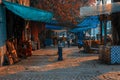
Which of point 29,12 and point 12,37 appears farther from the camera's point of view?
point 12,37

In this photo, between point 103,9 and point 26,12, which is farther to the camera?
point 26,12

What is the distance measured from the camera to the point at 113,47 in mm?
20469

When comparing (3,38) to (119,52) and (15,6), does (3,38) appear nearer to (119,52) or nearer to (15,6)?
(15,6)

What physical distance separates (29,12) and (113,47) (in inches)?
216

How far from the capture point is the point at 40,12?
2362 cm

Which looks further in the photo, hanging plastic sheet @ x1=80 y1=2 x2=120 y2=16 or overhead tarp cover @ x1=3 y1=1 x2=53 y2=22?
hanging plastic sheet @ x1=80 y1=2 x2=120 y2=16

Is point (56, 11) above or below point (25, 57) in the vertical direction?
above

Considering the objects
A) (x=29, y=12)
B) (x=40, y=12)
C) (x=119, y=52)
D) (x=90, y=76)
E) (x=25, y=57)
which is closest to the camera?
(x=90, y=76)

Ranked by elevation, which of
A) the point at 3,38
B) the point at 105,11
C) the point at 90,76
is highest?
the point at 105,11

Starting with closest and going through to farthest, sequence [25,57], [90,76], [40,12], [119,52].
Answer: [90,76] < [119,52] < [40,12] < [25,57]

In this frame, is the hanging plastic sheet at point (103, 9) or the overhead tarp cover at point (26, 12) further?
the hanging plastic sheet at point (103, 9)

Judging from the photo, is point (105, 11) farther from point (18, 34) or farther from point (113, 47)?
point (18, 34)

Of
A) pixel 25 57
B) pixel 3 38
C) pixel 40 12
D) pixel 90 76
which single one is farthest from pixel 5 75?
pixel 25 57

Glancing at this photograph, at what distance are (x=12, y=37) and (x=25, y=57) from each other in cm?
228
